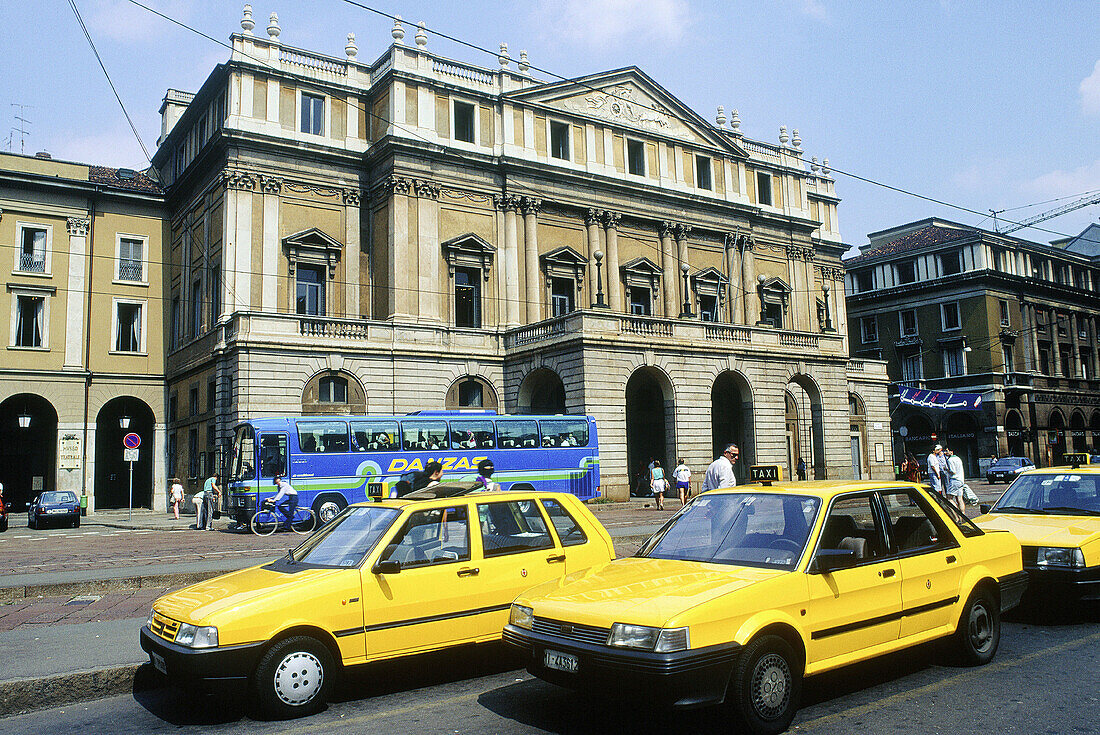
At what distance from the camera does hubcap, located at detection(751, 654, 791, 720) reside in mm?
5484

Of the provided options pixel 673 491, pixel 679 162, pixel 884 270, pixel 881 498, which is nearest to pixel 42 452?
pixel 673 491

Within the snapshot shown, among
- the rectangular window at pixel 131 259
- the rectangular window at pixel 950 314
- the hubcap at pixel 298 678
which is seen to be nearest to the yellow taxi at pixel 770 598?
the hubcap at pixel 298 678

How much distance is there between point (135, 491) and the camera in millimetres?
44062

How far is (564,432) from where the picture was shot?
29.6m

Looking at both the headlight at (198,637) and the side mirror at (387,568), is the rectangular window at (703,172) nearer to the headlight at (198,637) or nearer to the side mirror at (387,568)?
the side mirror at (387,568)

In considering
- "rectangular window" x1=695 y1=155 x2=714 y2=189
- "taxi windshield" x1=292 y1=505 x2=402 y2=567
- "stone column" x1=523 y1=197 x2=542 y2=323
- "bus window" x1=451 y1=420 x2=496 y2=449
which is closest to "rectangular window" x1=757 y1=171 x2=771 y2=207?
"rectangular window" x1=695 y1=155 x2=714 y2=189

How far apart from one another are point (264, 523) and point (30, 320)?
24.6m

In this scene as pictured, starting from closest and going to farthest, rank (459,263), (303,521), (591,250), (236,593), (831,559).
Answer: (831,559)
(236,593)
(303,521)
(459,263)
(591,250)

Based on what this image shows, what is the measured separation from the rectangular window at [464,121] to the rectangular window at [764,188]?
1813 cm

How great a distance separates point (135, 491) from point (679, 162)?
32.4 m

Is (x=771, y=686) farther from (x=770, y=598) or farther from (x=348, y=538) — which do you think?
(x=348, y=538)

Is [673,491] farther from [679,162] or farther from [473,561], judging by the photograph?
[473,561]

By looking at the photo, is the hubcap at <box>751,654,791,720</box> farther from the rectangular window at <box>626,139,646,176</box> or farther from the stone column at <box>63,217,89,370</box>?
the stone column at <box>63,217,89,370</box>

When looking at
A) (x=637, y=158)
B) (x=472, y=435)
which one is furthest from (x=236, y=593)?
(x=637, y=158)
